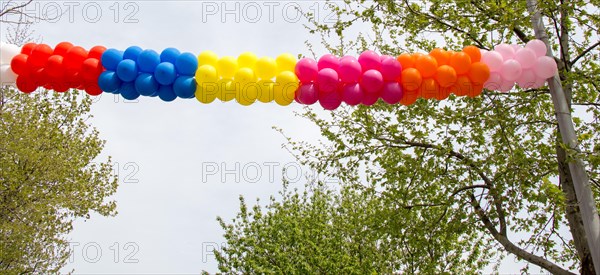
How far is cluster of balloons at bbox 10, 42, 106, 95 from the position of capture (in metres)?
5.78

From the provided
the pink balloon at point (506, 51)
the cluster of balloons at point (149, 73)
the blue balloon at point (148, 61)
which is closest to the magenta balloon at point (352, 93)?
the cluster of balloons at point (149, 73)

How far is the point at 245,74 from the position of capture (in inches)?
223

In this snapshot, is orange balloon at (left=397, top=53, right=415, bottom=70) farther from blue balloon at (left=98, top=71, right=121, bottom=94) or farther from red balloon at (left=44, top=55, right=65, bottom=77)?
red balloon at (left=44, top=55, right=65, bottom=77)

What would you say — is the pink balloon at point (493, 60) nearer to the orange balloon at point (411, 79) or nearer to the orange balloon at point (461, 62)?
the orange balloon at point (461, 62)

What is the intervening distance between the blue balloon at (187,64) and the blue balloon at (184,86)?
0.18 ft

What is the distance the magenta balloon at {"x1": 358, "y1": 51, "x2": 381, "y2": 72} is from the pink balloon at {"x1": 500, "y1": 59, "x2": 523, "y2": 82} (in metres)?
1.30

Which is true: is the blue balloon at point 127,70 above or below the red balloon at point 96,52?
below

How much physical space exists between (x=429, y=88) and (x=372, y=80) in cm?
62

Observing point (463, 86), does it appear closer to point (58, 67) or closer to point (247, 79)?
point (247, 79)

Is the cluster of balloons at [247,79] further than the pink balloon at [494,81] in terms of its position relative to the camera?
No

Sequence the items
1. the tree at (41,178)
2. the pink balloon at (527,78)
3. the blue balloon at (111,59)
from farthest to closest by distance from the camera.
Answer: the tree at (41,178) < the pink balloon at (527,78) < the blue balloon at (111,59)

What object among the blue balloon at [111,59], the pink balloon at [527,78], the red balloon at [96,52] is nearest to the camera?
the blue balloon at [111,59]

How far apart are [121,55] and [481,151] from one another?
536 centimetres

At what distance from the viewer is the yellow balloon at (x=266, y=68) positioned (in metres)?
5.70
